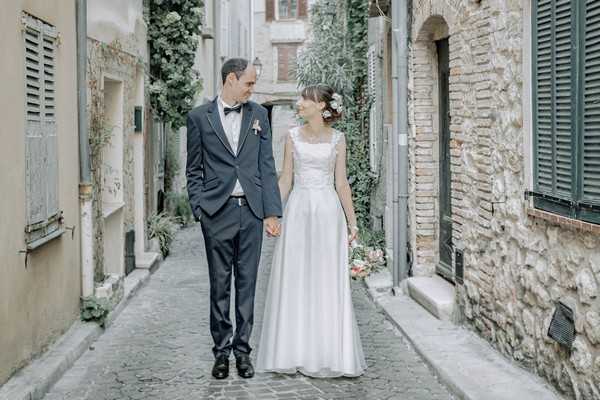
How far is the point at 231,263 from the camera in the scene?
640cm

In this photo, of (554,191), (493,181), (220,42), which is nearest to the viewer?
(554,191)

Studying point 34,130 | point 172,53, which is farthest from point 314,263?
point 172,53

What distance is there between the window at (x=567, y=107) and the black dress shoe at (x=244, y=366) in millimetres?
2128

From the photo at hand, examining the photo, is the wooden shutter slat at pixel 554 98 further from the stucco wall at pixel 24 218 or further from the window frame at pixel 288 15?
the window frame at pixel 288 15

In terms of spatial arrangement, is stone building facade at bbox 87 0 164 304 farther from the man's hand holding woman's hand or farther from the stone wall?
the stone wall

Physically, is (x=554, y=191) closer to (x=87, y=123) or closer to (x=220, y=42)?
(x=87, y=123)

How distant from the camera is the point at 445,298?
8297 mm

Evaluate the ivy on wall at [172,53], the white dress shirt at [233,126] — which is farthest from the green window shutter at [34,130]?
the ivy on wall at [172,53]

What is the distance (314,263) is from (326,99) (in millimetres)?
1125

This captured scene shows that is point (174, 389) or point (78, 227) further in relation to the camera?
point (78, 227)

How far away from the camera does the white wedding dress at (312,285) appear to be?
6398 mm

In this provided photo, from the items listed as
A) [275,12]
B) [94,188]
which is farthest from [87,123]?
[275,12]

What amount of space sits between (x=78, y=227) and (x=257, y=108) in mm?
2489

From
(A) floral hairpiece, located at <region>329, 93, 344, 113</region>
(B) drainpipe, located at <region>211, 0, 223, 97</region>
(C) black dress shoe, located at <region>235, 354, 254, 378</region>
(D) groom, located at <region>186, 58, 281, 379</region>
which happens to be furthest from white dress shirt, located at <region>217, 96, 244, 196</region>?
(B) drainpipe, located at <region>211, 0, 223, 97</region>
